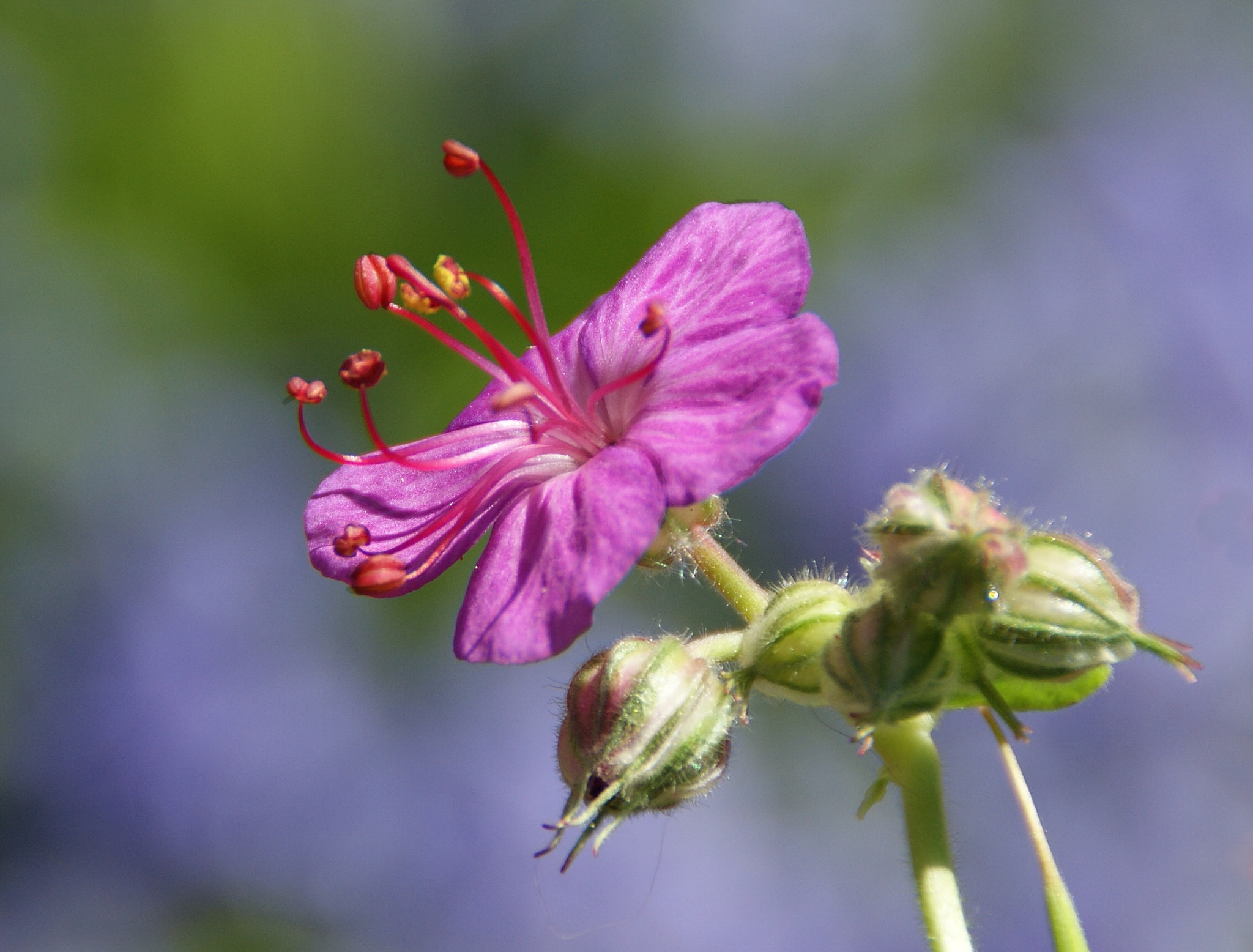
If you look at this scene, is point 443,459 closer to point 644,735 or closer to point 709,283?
point 709,283

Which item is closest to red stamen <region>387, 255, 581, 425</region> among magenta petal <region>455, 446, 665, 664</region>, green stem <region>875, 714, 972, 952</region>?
magenta petal <region>455, 446, 665, 664</region>

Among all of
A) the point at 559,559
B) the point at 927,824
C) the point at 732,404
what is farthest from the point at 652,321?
the point at 927,824

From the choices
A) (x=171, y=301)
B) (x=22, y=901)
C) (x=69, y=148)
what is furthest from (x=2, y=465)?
(x=22, y=901)

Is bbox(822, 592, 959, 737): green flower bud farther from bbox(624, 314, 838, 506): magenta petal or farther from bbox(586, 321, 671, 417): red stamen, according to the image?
bbox(586, 321, 671, 417): red stamen

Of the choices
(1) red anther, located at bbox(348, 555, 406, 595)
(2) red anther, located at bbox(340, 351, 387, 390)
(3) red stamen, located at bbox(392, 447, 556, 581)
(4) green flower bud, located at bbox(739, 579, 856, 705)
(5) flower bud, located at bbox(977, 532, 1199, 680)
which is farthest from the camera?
(2) red anther, located at bbox(340, 351, 387, 390)

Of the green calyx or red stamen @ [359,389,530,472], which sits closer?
the green calyx

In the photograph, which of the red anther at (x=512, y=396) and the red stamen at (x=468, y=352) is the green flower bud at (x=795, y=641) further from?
the red stamen at (x=468, y=352)
